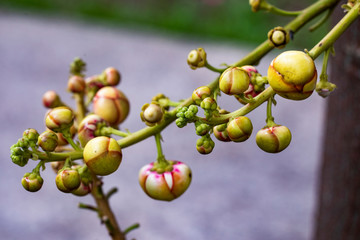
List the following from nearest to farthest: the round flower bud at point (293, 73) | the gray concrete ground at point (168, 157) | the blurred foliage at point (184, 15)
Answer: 1. the round flower bud at point (293, 73)
2. the gray concrete ground at point (168, 157)
3. the blurred foliage at point (184, 15)

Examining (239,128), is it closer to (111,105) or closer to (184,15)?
(111,105)

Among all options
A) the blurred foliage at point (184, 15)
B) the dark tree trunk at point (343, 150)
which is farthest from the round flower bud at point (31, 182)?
the blurred foliage at point (184, 15)

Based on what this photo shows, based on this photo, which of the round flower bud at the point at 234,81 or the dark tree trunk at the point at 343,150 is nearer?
the round flower bud at the point at 234,81

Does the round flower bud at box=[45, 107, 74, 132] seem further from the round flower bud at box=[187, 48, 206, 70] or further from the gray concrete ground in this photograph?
the gray concrete ground

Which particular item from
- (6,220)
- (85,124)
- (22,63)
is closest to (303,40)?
(22,63)

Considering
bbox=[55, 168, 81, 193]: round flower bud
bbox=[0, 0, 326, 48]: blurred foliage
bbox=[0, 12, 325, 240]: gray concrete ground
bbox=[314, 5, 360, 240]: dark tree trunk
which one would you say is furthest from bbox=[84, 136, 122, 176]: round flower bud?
bbox=[0, 0, 326, 48]: blurred foliage

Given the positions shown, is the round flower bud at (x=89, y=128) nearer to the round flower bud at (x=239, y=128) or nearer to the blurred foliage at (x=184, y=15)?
the round flower bud at (x=239, y=128)

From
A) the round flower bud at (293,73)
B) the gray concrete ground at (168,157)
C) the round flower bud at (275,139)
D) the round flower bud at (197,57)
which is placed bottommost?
the round flower bud at (275,139)
